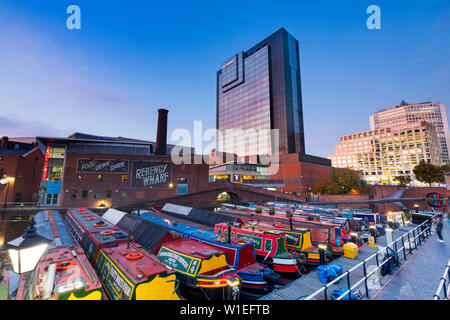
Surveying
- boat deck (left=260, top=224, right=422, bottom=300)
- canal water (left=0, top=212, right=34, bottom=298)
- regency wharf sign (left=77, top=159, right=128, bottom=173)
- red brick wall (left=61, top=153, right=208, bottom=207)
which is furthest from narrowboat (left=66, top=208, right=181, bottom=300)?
regency wharf sign (left=77, top=159, right=128, bottom=173)

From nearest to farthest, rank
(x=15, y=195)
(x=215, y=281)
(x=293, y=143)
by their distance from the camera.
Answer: (x=215, y=281), (x=15, y=195), (x=293, y=143)

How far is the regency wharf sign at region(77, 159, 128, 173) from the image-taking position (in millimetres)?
37500

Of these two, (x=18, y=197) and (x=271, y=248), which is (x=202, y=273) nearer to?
(x=271, y=248)

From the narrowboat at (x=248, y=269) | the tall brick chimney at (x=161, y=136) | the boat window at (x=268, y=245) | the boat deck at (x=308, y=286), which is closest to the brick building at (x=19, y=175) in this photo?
the tall brick chimney at (x=161, y=136)

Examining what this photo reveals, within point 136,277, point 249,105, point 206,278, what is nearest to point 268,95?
point 249,105

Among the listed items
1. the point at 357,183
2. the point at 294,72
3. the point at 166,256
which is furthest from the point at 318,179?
the point at 166,256

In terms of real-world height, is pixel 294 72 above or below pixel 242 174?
above

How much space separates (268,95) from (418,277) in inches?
3985

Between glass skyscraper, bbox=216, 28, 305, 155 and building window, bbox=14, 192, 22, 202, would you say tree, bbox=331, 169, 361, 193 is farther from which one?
building window, bbox=14, 192, 22, 202

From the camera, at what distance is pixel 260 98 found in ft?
349

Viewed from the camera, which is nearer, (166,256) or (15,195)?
(166,256)

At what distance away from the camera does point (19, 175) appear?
37.6m

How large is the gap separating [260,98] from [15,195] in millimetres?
97998
